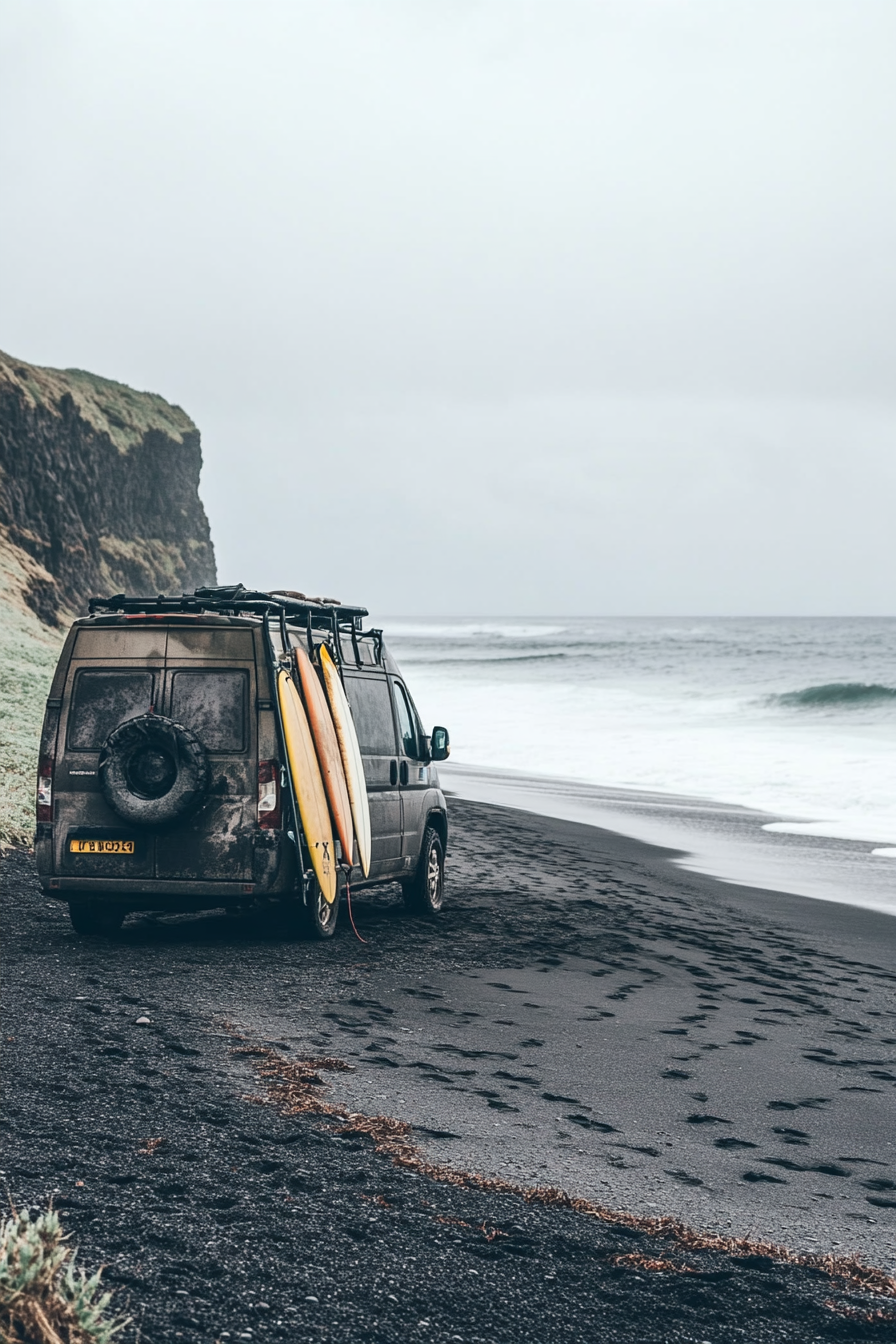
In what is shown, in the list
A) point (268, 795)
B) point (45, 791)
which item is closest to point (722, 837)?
point (268, 795)

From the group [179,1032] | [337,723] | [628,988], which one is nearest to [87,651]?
[337,723]

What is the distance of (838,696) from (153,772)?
44186 mm

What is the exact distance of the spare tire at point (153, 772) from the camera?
833cm

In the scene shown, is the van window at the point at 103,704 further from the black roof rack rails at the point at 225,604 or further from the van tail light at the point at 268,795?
the van tail light at the point at 268,795

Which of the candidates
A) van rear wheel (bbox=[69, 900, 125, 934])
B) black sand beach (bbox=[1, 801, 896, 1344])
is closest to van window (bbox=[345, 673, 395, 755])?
black sand beach (bbox=[1, 801, 896, 1344])

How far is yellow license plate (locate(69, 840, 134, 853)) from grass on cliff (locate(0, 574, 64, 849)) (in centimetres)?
398

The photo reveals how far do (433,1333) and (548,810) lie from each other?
1559 centimetres

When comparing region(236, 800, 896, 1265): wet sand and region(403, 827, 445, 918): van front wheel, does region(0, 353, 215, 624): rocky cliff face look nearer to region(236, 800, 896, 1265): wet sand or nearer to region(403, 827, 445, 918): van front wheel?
region(403, 827, 445, 918): van front wheel

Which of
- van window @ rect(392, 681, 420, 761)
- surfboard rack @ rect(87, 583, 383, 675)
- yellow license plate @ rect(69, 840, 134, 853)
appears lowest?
yellow license plate @ rect(69, 840, 134, 853)

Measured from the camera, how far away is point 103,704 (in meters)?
8.75

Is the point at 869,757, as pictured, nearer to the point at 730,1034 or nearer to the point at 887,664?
the point at 730,1034

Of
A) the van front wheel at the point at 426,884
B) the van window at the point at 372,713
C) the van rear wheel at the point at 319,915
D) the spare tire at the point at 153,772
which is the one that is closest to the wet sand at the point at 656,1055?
the van front wheel at the point at 426,884

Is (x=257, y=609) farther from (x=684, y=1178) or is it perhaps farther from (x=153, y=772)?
(x=684, y=1178)

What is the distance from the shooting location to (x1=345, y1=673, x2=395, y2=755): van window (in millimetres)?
9740
